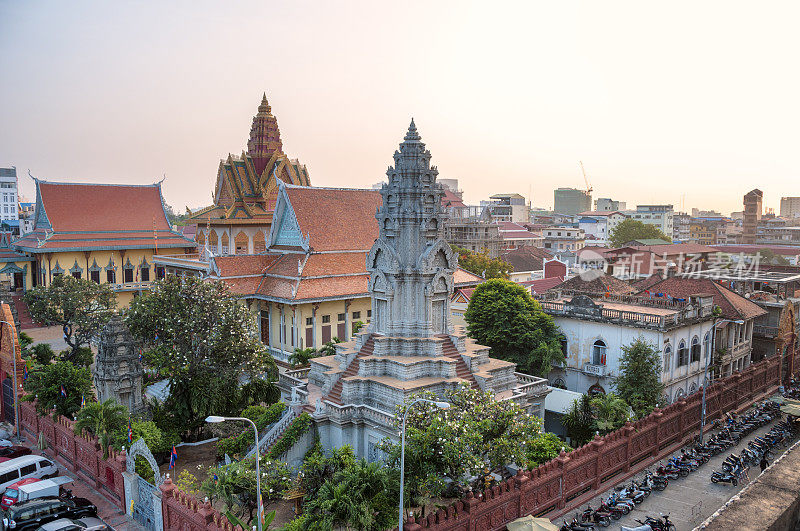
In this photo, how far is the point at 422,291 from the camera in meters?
24.1

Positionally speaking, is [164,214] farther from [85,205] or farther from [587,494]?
[587,494]

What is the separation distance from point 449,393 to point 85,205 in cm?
4703

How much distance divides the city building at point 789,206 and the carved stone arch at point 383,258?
185 meters

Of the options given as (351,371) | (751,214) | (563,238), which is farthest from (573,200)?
(351,371)

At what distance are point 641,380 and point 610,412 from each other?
188 inches

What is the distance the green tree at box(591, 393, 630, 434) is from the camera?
22938mm

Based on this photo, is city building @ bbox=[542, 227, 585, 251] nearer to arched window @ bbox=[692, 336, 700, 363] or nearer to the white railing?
arched window @ bbox=[692, 336, 700, 363]

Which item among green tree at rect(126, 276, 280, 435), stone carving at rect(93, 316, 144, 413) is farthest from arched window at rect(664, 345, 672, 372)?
stone carving at rect(93, 316, 144, 413)

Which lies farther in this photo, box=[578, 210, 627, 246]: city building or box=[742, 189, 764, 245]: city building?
box=[578, 210, 627, 246]: city building

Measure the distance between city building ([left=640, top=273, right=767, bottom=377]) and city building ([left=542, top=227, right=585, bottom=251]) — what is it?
60.2m

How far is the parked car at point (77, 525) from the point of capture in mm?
16641

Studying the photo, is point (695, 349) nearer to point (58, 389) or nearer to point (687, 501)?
point (687, 501)

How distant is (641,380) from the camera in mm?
26703

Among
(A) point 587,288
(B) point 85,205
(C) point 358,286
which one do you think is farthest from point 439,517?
(B) point 85,205
